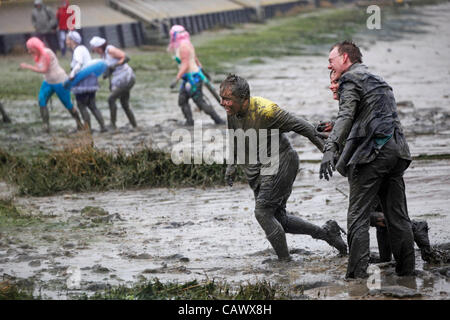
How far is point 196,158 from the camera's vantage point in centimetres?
1163

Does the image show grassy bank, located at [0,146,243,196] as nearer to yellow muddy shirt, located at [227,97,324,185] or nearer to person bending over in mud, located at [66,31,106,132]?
person bending over in mud, located at [66,31,106,132]

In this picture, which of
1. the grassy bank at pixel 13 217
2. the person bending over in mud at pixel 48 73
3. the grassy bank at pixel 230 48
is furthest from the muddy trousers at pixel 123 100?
the grassy bank at pixel 13 217

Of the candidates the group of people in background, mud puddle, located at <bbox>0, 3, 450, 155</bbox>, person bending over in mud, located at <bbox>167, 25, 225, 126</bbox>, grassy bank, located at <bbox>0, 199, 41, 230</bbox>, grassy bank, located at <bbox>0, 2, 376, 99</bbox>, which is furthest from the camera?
grassy bank, located at <bbox>0, 2, 376, 99</bbox>

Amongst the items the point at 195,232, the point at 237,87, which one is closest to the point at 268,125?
the point at 237,87

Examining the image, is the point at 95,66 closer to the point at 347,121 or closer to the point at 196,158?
the point at 196,158

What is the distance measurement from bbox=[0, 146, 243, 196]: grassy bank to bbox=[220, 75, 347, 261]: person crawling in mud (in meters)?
3.65

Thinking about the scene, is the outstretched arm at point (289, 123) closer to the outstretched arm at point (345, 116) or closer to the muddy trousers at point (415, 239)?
the outstretched arm at point (345, 116)

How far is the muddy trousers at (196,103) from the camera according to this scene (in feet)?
51.8

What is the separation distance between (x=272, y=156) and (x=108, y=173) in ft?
15.0

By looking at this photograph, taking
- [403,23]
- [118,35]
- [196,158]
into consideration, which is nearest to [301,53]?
[118,35]

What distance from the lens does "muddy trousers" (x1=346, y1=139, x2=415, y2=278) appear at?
6.59m

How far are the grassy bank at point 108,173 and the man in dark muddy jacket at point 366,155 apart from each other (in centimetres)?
462

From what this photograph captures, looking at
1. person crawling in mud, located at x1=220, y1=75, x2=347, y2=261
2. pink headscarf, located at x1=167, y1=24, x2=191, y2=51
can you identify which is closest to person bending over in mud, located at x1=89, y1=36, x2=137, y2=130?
pink headscarf, located at x1=167, y1=24, x2=191, y2=51

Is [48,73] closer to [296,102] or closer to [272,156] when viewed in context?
[296,102]
